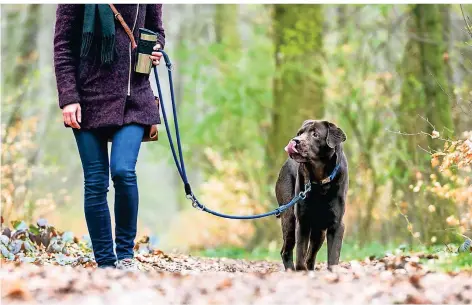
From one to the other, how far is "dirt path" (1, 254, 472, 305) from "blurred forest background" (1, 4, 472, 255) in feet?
12.7

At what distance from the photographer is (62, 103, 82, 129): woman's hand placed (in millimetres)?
4961

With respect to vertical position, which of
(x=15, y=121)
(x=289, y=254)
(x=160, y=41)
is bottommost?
(x=289, y=254)

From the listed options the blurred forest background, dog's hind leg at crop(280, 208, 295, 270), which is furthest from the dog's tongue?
the blurred forest background

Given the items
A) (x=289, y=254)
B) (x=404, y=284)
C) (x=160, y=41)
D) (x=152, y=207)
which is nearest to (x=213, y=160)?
(x=289, y=254)

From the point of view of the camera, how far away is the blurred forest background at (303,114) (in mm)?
9477

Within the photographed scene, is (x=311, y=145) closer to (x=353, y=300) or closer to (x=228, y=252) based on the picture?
(x=353, y=300)

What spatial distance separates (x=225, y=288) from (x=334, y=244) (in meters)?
1.75

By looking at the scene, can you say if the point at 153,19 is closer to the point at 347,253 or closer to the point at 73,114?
the point at 73,114

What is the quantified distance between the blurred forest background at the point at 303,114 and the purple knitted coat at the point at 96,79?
141 inches

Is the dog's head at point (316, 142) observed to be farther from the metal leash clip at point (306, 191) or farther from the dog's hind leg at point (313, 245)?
the dog's hind leg at point (313, 245)

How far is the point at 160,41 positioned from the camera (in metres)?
5.37

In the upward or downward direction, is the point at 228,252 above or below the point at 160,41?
below

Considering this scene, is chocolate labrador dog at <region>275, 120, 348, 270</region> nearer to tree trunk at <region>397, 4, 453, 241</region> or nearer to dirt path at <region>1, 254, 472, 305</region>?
dirt path at <region>1, 254, 472, 305</region>

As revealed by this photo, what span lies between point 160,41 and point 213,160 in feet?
26.0
